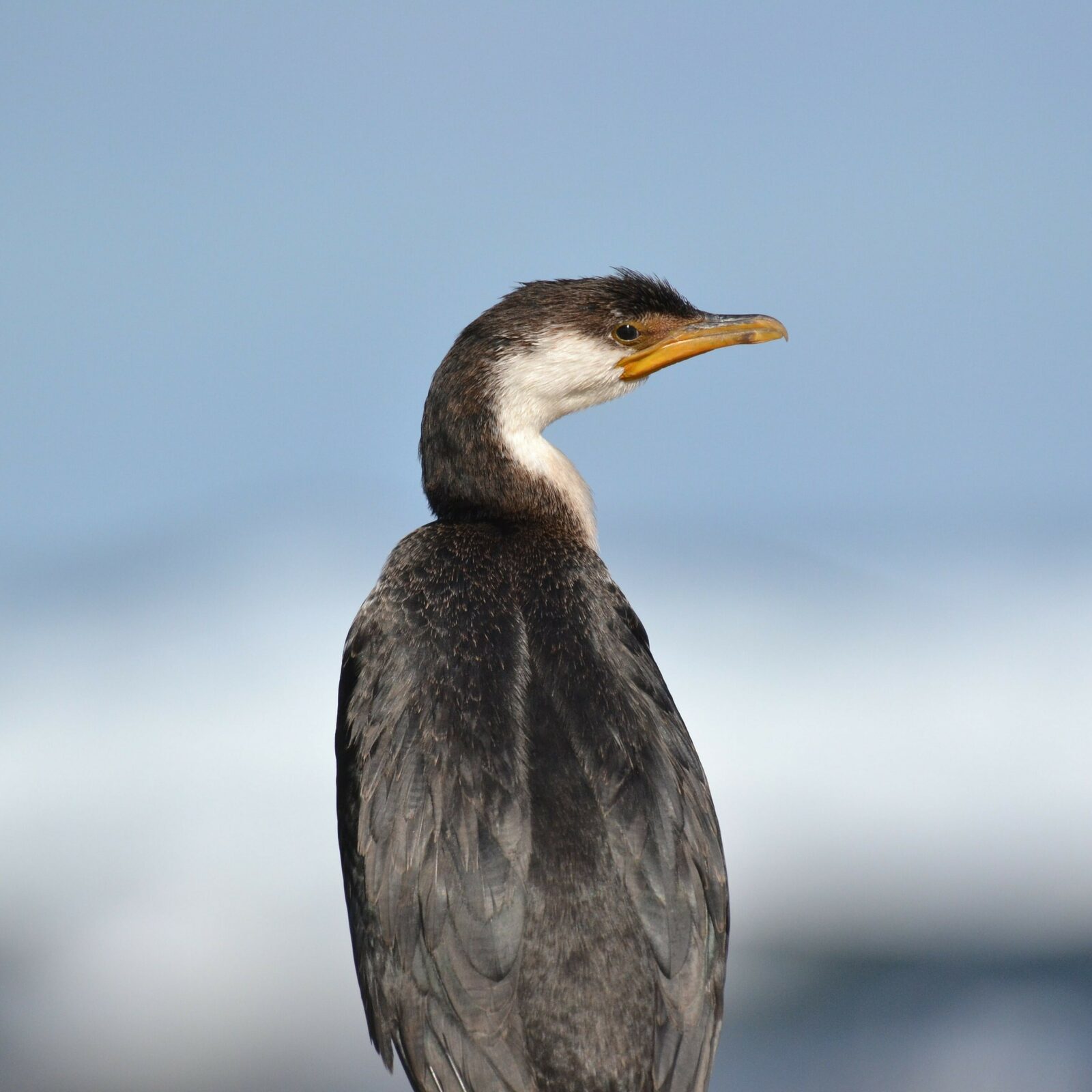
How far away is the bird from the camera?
643 cm

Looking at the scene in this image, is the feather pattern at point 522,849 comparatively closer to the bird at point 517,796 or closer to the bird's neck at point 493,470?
the bird at point 517,796

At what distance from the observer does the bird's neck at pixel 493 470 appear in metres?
7.98

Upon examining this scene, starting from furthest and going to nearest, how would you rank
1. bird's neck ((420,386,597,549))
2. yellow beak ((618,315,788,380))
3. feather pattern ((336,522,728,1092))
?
yellow beak ((618,315,788,380)) → bird's neck ((420,386,597,549)) → feather pattern ((336,522,728,1092))

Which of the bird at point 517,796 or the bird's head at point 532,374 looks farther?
the bird's head at point 532,374

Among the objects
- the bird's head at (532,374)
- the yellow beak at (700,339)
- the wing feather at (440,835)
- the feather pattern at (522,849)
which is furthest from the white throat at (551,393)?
the wing feather at (440,835)

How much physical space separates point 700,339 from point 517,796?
9.61ft

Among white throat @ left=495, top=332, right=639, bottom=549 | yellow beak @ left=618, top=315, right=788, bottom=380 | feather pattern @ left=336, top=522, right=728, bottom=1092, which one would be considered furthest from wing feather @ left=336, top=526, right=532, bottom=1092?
yellow beak @ left=618, top=315, right=788, bottom=380

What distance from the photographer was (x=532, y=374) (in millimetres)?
8016

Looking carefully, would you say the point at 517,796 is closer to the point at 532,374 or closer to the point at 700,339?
the point at 532,374

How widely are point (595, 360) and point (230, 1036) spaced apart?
6907cm

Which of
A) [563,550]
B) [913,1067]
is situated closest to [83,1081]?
[913,1067]

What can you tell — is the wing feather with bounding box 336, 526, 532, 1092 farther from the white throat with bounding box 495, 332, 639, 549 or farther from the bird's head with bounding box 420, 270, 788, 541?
the white throat with bounding box 495, 332, 639, 549

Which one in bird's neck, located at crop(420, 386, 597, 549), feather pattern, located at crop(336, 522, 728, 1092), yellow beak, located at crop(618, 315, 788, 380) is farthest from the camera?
yellow beak, located at crop(618, 315, 788, 380)

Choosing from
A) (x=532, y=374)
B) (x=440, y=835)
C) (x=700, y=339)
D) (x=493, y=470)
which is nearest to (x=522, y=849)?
(x=440, y=835)
